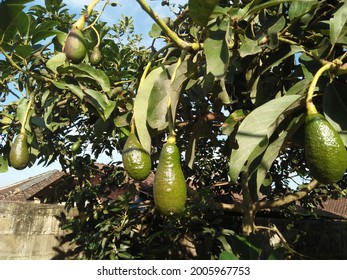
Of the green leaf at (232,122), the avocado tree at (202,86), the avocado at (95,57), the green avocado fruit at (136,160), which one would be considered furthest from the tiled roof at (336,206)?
the green avocado fruit at (136,160)

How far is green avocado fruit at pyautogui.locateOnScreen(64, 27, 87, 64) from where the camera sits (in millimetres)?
1112

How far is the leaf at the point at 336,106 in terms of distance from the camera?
1.00 m

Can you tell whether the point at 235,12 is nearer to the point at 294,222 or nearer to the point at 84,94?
the point at 84,94

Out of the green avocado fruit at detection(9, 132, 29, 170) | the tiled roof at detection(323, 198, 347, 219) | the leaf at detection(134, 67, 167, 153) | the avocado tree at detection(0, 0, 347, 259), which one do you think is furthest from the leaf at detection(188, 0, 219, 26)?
the tiled roof at detection(323, 198, 347, 219)

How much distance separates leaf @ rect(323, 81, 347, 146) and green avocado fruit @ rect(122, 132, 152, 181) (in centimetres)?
53

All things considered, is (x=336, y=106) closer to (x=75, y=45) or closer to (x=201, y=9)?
(x=201, y=9)

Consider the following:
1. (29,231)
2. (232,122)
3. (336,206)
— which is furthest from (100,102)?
(336,206)

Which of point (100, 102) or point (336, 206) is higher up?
point (336, 206)

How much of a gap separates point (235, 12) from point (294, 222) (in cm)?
430

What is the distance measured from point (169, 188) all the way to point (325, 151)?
0.40 meters

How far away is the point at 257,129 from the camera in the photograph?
0.93 m

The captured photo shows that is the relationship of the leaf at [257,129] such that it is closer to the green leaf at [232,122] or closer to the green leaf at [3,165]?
the green leaf at [232,122]

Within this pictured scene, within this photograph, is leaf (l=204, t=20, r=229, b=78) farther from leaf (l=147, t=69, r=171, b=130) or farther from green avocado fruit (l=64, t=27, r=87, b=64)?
green avocado fruit (l=64, t=27, r=87, b=64)

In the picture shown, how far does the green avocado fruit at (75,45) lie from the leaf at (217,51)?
1.31 feet
